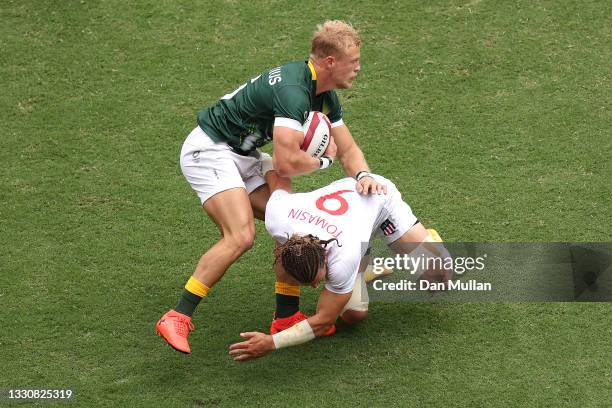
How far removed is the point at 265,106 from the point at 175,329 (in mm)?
1451

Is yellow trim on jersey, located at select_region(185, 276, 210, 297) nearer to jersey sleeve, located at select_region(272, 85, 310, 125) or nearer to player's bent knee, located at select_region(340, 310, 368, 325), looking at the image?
player's bent knee, located at select_region(340, 310, 368, 325)

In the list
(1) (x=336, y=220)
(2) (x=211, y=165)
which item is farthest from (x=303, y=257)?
(2) (x=211, y=165)

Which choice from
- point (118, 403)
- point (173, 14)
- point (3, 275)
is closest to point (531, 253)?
point (118, 403)

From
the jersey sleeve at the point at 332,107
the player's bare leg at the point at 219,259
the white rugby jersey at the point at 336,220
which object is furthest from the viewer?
the jersey sleeve at the point at 332,107

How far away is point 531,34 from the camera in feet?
29.0

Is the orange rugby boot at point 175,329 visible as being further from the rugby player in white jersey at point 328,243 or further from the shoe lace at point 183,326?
the rugby player in white jersey at point 328,243

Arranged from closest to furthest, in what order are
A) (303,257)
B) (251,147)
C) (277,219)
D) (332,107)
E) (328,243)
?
(303,257) → (328,243) → (277,219) → (251,147) → (332,107)

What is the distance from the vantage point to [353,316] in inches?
249

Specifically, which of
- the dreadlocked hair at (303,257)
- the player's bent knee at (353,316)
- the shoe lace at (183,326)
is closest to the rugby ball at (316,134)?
the dreadlocked hair at (303,257)

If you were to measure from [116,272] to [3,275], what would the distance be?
745 mm

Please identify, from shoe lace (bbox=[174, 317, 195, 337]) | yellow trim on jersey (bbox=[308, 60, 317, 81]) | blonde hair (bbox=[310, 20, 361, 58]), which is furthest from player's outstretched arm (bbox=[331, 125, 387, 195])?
shoe lace (bbox=[174, 317, 195, 337])

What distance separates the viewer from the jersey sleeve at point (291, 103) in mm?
5969

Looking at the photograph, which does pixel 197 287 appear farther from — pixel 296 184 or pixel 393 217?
pixel 296 184

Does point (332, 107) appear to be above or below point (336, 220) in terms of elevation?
above
